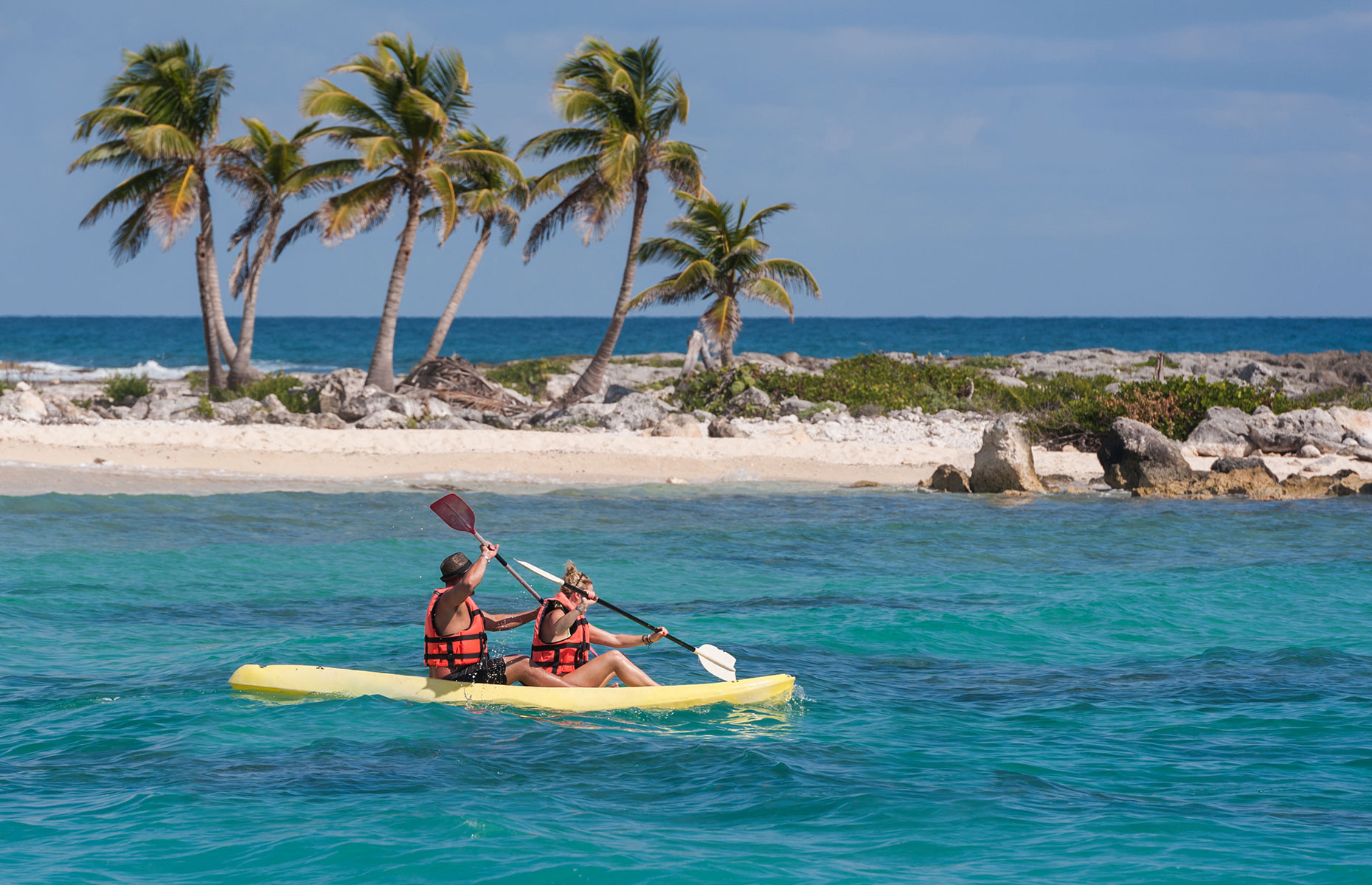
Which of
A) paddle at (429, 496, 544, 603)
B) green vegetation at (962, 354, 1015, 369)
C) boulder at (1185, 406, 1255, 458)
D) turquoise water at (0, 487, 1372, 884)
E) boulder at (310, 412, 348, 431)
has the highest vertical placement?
green vegetation at (962, 354, 1015, 369)

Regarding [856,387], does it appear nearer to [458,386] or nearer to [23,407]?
[458,386]

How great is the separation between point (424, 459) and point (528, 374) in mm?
13880

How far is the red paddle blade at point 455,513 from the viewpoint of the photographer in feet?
30.4

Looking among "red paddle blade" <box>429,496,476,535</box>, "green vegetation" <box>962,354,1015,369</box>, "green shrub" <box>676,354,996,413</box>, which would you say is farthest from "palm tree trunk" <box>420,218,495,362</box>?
"red paddle blade" <box>429,496,476,535</box>

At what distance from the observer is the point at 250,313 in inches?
1121

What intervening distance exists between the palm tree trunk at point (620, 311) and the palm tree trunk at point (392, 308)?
13.3 feet

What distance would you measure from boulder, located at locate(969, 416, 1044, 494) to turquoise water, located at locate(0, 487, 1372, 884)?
12.7ft

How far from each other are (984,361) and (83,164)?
24678 millimetres

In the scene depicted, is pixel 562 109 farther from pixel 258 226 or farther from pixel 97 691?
pixel 97 691

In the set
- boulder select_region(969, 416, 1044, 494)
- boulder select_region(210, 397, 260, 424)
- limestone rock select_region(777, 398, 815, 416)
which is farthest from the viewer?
limestone rock select_region(777, 398, 815, 416)

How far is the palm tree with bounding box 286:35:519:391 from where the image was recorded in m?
24.5

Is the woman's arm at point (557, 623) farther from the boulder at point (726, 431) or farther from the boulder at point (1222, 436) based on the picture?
the boulder at point (1222, 436)

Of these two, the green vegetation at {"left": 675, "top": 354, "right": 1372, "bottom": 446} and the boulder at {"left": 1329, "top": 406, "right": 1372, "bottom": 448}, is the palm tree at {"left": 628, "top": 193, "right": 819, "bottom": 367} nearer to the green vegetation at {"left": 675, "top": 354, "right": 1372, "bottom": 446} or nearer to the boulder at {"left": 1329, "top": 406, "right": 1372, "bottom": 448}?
the green vegetation at {"left": 675, "top": 354, "right": 1372, "bottom": 446}

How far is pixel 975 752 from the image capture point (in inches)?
300
